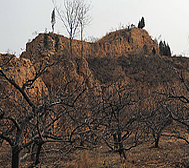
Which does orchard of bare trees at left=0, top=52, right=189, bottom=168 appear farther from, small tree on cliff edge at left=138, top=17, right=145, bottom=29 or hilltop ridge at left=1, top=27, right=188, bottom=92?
small tree on cliff edge at left=138, top=17, right=145, bottom=29

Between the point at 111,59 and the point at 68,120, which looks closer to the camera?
the point at 68,120

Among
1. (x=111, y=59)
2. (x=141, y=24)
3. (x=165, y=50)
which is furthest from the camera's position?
(x=141, y=24)

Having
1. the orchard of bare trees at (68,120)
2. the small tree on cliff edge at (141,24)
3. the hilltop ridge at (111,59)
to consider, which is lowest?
the orchard of bare trees at (68,120)

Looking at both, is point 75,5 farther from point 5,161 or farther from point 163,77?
point 5,161

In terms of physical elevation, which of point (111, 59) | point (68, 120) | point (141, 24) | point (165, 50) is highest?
point (141, 24)

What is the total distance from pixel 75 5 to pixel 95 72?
10.1 meters

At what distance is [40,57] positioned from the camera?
19.5 metres

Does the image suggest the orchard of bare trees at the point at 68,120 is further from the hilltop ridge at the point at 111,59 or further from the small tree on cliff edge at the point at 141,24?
the small tree on cliff edge at the point at 141,24

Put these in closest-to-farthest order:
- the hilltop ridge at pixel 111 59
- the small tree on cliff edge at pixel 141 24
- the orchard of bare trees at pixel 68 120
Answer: the orchard of bare trees at pixel 68 120, the hilltop ridge at pixel 111 59, the small tree on cliff edge at pixel 141 24

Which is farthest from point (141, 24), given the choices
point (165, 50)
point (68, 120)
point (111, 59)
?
point (68, 120)

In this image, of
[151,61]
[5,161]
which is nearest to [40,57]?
[5,161]

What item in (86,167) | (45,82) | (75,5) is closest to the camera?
(86,167)

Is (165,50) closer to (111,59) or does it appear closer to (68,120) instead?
(111,59)

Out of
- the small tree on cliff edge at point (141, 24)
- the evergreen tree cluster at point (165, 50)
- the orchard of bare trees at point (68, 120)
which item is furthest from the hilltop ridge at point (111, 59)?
the orchard of bare trees at point (68, 120)
